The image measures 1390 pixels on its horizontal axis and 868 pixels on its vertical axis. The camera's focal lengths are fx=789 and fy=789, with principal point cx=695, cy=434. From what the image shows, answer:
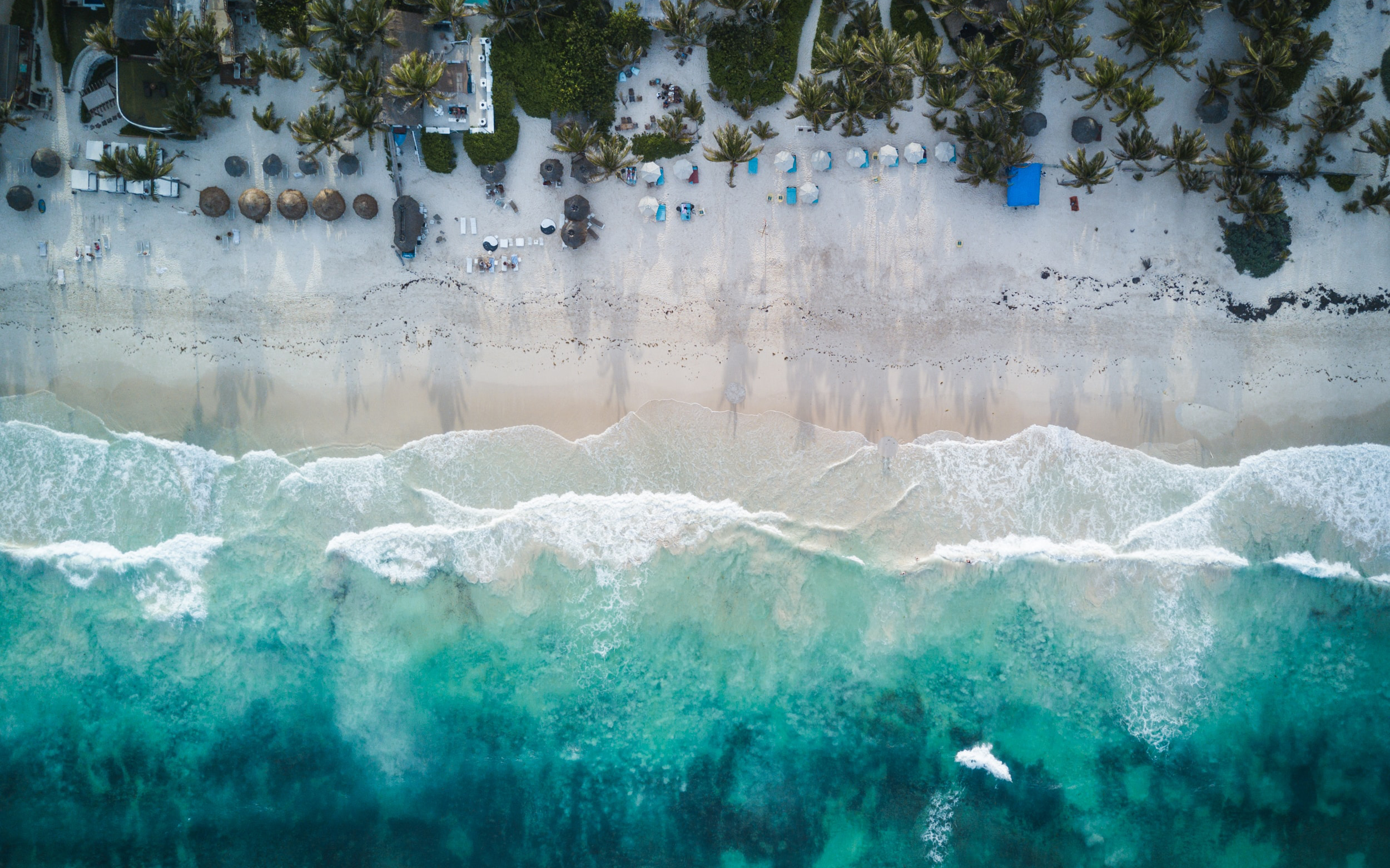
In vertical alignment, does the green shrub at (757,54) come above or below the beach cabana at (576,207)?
above

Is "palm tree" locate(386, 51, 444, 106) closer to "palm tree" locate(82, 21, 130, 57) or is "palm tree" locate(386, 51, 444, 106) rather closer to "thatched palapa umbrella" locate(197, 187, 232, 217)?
"thatched palapa umbrella" locate(197, 187, 232, 217)

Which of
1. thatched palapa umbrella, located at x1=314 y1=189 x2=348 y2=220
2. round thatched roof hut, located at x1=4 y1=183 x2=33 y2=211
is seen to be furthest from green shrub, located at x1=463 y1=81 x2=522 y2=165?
round thatched roof hut, located at x1=4 y1=183 x2=33 y2=211

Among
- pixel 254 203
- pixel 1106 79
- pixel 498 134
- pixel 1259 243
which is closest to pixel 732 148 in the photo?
pixel 498 134

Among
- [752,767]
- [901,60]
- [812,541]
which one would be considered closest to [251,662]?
[752,767]

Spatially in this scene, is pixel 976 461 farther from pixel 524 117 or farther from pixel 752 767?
pixel 524 117

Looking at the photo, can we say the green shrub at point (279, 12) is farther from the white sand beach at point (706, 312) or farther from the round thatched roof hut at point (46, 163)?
the round thatched roof hut at point (46, 163)

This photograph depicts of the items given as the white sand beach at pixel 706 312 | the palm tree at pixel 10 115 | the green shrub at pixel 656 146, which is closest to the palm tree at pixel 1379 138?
the palm tree at pixel 10 115
